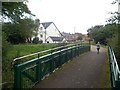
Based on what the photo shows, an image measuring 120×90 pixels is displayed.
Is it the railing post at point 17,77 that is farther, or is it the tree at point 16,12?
the tree at point 16,12

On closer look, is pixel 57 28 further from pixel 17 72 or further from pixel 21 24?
pixel 17 72

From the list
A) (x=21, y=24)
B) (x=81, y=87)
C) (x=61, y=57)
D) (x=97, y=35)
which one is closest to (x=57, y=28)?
(x=97, y=35)

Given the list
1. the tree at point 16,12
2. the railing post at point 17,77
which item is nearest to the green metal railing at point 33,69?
the railing post at point 17,77

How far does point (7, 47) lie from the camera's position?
14.3 meters

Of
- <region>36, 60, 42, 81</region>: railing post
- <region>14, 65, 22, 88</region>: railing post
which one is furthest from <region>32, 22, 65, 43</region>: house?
<region>14, 65, 22, 88</region>: railing post

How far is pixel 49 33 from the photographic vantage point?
275 ft

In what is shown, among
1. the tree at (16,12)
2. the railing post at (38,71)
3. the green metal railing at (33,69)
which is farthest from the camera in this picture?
the tree at (16,12)

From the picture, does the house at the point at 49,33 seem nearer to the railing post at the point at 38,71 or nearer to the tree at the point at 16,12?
the tree at the point at 16,12

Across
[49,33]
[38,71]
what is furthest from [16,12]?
[49,33]

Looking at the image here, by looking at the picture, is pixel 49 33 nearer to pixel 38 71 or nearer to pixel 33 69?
pixel 38 71

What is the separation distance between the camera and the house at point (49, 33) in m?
79.8

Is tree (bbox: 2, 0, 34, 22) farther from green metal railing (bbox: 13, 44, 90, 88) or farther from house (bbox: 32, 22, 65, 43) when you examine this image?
house (bbox: 32, 22, 65, 43)

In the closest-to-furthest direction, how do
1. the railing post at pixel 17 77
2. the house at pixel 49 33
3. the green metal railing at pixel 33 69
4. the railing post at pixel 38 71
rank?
the railing post at pixel 17 77, the green metal railing at pixel 33 69, the railing post at pixel 38 71, the house at pixel 49 33

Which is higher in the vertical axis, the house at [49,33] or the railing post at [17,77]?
the house at [49,33]
